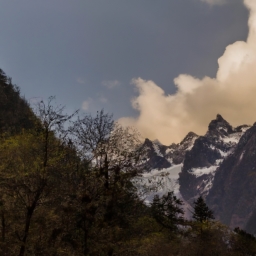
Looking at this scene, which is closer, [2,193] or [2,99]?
[2,193]

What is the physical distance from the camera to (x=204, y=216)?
7100cm

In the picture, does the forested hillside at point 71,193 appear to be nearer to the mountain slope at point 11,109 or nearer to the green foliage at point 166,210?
the green foliage at point 166,210

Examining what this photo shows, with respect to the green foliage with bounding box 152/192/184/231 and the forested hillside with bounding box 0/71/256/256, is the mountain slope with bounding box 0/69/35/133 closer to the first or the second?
the green foliage with bounding box 152/192/184/231

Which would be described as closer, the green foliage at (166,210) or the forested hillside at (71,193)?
the forested hillside at (71,193)

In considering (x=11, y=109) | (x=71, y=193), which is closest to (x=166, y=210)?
(x=71, y=193)

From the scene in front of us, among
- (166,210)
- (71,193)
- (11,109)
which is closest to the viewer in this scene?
(71,193)

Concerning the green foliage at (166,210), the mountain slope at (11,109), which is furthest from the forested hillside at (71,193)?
the mountain slope at (11,109)

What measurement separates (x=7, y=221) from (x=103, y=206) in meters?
6.14

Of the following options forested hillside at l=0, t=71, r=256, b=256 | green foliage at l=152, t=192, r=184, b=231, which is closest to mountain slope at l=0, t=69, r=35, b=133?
green foliage at l=152, t=192, r=184, b=231

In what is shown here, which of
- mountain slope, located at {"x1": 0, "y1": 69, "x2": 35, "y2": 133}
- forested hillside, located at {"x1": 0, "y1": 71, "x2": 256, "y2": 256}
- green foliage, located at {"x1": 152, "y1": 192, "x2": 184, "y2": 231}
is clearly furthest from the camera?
mountain slope, located at {"x1": 0, "y1": 69, "x2": 35, "y2": 133}

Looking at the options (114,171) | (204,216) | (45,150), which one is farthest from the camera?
(204,216)

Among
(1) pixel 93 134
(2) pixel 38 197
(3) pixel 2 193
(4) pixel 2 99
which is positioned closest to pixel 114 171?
(1) pixel 93 134

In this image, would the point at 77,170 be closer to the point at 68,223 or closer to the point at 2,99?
the point at 68,223

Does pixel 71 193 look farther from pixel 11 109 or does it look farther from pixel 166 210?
pixel 11 109
